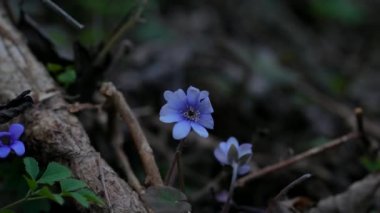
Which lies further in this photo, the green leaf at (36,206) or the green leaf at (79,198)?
the green leaf at (36,206)

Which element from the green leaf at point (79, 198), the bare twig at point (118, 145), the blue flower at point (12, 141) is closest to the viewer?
the green leaf at point (79, 198)

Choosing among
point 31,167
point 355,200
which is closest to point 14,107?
point 31,167

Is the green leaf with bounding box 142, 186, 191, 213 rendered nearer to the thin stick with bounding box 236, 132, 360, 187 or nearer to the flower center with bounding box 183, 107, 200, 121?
the flower center with bounding box 183, 107, 200, 121

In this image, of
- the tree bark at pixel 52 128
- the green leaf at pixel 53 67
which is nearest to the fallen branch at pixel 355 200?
the tree bark at pixel 52 128

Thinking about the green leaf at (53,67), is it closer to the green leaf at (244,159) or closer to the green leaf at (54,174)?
the green leaf at (54,174)

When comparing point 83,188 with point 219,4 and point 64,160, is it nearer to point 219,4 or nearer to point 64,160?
point 64,160

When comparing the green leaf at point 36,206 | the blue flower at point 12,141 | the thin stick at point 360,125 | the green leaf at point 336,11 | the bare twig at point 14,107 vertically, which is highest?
the green leaf at point 336,11

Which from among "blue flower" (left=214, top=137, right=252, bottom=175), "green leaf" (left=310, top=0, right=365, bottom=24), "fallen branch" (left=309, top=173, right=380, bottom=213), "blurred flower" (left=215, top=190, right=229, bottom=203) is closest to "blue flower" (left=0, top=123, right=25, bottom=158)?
"blue flower" (left=214, top=137, right=252, bottom=175)
